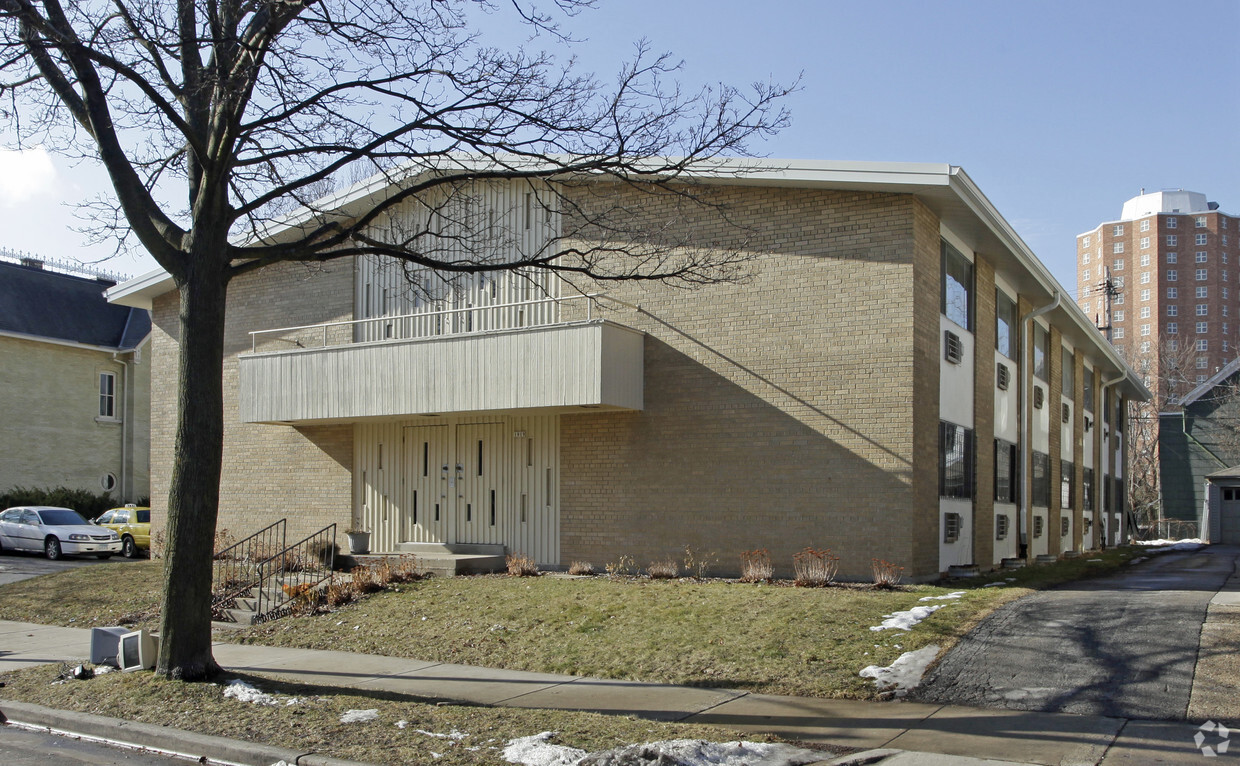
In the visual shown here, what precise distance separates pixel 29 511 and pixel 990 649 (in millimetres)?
26796

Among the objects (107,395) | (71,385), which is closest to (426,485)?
(71,385)

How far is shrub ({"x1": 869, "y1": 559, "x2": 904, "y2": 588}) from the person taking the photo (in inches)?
602

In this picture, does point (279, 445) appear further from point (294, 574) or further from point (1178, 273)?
point (1178, 273)

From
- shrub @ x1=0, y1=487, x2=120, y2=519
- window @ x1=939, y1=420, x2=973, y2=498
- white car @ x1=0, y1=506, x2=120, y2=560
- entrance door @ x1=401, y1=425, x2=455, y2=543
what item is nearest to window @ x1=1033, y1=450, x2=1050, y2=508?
window @ x1=939, y1=420, x2=973, y2=498

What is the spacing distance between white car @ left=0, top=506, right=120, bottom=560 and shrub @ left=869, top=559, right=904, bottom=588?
21.6 m

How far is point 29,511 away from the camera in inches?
1126

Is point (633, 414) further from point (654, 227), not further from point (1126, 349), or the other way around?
point (1126, 349)

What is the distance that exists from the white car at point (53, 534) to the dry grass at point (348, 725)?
1891 centimetres

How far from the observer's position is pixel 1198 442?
51.8 meters

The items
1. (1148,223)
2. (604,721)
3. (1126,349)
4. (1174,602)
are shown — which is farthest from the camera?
(1148,223)

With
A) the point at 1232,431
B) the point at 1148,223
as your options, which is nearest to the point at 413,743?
the point at 1232,431

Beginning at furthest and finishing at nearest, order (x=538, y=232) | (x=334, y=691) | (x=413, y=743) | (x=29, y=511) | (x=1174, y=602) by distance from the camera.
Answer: (x=29, y=511)
(x=538, y=232)
(x=1174, y=602)
(x=334, y=691)
(x=413, y=743)

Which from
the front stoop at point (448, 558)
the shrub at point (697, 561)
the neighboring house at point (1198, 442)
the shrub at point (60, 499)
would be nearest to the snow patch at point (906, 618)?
the shrub at point (697, 561)

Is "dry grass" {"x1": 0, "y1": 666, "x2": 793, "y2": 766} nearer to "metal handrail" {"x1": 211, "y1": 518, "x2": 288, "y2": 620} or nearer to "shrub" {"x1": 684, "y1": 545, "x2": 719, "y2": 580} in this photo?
"metal handrail" {"x1": 211, "y1": 518, "x2": 288, "y2": 620}
